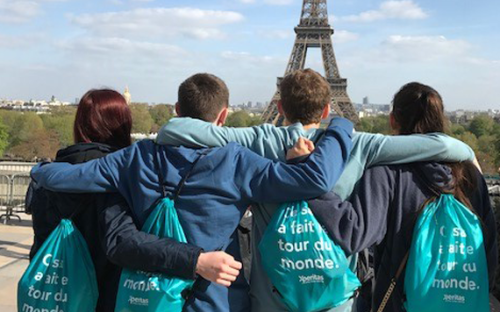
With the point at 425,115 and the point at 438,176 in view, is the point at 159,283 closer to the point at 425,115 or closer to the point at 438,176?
the point at 438,176

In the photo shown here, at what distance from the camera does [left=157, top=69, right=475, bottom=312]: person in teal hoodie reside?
2.54m

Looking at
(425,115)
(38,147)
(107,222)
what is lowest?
(38,147)

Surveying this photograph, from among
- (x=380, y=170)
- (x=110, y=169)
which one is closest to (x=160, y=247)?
(x=110, y=169)

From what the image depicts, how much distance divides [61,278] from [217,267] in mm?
800

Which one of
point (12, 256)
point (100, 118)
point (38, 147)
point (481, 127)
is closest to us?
point (100, 118)

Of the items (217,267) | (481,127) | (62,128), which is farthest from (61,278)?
(481,127)

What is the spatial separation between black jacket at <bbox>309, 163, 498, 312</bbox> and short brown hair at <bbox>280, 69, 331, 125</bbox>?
383 mm

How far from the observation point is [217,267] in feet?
7.72

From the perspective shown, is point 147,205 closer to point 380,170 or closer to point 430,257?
point 380,170

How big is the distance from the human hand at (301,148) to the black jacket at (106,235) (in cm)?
60

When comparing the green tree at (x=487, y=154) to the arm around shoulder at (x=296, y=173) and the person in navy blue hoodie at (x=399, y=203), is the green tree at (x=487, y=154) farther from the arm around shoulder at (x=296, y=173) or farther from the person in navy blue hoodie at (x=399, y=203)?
the arm around shoulder at (x=296, y=173)

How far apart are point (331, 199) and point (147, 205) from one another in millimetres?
828

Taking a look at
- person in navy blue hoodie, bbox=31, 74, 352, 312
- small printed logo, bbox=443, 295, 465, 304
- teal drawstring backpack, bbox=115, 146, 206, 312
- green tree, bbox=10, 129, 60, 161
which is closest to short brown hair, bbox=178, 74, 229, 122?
person in navy blue hoodie, bbox=31, 74, 352, 312

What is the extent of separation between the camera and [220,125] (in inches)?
107
